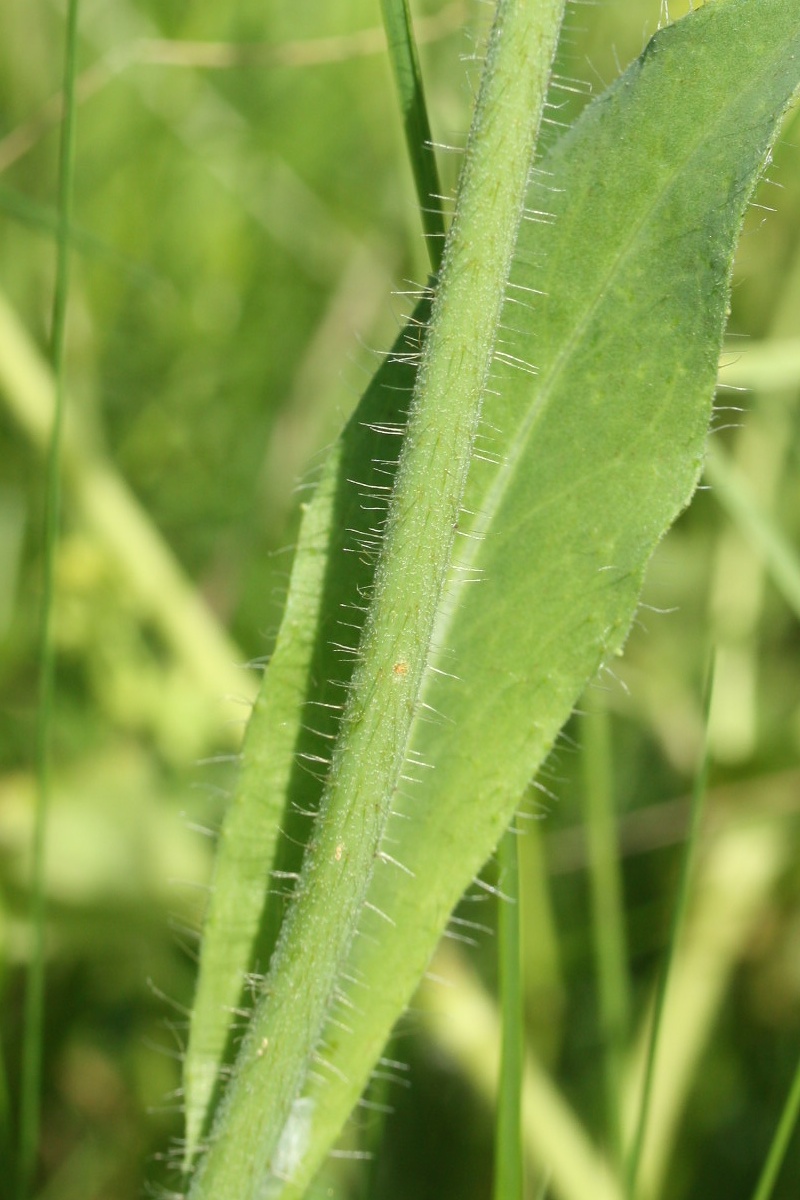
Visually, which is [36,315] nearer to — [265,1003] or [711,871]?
[711,871]

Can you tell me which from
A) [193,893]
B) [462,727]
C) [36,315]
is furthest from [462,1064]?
[36,315]

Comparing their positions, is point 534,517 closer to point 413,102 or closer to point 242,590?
point 413,102

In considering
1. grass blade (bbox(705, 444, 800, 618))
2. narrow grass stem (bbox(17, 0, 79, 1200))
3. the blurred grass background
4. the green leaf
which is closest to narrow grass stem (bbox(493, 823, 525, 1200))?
the green leaf

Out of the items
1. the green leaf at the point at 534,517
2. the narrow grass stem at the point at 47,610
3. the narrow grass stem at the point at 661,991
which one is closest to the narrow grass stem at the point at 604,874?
the narrow grass stem at the point at 661,991

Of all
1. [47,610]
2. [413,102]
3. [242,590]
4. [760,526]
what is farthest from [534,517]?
[242,590]

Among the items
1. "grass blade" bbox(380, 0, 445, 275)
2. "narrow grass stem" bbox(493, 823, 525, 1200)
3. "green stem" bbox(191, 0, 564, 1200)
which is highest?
"grass blade" bbox(380, 0, 445, 275)

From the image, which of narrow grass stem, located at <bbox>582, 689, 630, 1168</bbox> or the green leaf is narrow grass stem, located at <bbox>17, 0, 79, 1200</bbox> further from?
narrow grass stem, located at <bbox>582, 689, 630, 1168</bbox>
